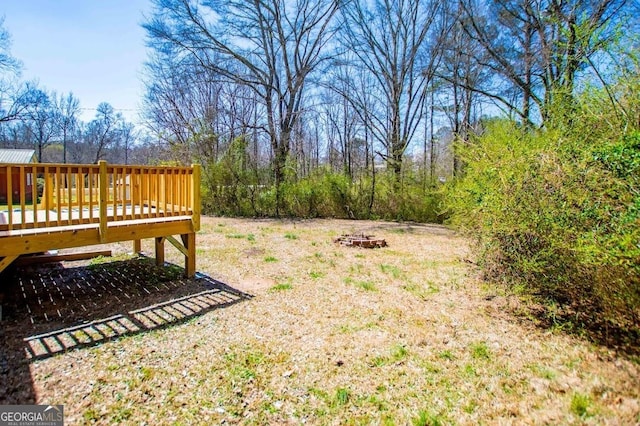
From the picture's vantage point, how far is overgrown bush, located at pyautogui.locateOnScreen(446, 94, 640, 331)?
7.34 ft

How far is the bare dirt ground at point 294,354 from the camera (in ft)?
6.36

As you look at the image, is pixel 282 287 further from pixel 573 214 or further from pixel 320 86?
pixel 320 86

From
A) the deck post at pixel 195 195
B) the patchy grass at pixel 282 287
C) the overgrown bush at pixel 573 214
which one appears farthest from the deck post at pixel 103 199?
the overgrown bush at pixel 573 214

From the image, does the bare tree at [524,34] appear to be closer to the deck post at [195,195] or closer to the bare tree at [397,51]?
the bare tree at [397,51]

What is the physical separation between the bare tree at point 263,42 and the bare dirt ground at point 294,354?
817cm

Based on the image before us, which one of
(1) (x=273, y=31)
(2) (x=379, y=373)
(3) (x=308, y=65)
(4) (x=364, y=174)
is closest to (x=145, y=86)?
(1) (x=273, y=31)

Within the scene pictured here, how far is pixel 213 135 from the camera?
11.7 m

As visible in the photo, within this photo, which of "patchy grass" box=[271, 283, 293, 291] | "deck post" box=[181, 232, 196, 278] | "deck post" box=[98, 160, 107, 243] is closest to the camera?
"deck post" box=[98, 160, 107, 243]

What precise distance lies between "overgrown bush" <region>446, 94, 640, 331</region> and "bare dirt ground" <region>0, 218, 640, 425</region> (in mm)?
460

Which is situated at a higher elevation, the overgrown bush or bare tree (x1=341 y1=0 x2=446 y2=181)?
bare tree (x1=341 y1=0 x2=446 y2=181)

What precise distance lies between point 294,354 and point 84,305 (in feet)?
8.07

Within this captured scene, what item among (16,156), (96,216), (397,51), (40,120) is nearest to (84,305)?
(96,216)

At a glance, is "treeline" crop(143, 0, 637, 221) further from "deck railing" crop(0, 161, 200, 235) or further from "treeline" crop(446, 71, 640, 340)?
"deck railing" crop(0, 161, 200, 235)

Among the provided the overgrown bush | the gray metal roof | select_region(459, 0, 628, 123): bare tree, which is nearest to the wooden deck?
the overgrown bush
